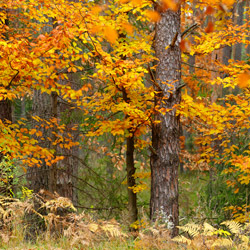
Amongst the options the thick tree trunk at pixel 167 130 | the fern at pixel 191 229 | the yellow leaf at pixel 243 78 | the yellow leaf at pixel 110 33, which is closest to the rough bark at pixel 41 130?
the yellow leaf at pixel 110 33

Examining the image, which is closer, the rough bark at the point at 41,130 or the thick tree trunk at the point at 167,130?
the thick tree trunk at the point at 167,130

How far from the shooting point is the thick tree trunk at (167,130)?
6.93m

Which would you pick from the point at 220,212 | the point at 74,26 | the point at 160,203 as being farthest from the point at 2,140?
the point at 220,212

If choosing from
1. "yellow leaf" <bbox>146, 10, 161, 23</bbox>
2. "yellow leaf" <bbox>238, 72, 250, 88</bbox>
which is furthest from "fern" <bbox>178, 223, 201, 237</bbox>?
"yellow leaf" <bbox>146, 10, 161, 23</bbox>

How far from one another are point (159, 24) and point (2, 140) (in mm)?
4096

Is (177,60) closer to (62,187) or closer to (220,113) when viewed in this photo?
(220,113)

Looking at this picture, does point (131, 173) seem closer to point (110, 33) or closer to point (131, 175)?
point (131, 175)

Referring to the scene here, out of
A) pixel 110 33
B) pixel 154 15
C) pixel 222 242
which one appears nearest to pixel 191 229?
pixel 222 242

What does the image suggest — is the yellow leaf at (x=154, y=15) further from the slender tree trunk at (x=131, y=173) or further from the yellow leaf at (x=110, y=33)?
the slender tree trunk at (x=131, y=173)

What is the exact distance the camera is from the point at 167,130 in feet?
22.7

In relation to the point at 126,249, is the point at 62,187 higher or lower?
lower

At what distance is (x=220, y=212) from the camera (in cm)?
882

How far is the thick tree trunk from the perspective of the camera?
22.7ft

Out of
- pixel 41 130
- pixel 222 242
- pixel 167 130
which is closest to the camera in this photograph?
pixel 222 242
